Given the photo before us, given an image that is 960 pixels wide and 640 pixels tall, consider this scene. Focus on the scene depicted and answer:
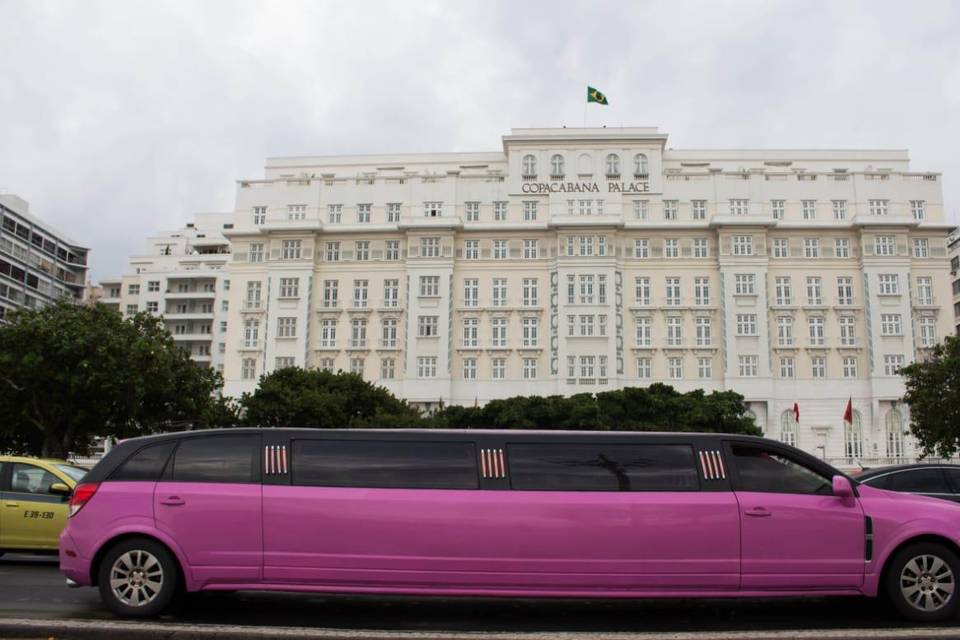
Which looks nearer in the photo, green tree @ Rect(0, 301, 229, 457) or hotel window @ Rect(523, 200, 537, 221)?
green tree @ Rect(0, 301, 229, 457)

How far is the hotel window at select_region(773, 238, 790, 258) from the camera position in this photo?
6850cm

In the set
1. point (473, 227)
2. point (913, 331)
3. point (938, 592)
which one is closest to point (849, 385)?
point (913, 331)

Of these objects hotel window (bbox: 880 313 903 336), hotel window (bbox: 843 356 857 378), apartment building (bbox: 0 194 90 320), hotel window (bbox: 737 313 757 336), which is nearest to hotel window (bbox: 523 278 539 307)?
hotel window (bbox: 737 313 757 336)

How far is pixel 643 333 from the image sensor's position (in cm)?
6738

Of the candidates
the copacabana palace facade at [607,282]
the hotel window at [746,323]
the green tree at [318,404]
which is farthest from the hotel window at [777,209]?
the green tree at [318,404]

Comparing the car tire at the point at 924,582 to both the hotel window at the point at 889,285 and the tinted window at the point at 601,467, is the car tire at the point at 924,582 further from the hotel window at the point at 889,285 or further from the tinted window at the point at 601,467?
the hotel window at the point at 889,285

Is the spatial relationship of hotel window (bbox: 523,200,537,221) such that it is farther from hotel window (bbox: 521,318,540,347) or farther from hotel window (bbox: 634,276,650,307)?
hotel window (bbox: 634,276,650,307)

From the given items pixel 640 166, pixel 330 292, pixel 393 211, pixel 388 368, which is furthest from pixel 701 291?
pixel 330 292

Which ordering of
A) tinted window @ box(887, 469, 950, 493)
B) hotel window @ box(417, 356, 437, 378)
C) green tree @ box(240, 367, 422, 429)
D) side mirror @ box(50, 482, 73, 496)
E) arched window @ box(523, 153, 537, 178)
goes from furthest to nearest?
1. arched window @ box(523, 153, 537, 178)
2. hotel window @ box(417, 356, 437, 378)
3. green tree @ box(240, 367, 422, 429)
4. tinted window @ box(887, 469, 950, 493)
5. side mirror @ box(50, 482, 73, 496)

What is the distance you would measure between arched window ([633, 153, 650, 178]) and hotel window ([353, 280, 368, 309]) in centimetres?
2334

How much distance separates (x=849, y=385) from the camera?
2586 inches

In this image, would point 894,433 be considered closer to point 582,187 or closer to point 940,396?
point 940,396

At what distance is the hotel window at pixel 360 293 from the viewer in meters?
70.2

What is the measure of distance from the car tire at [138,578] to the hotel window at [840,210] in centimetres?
6863
